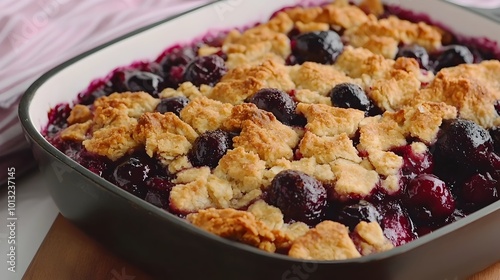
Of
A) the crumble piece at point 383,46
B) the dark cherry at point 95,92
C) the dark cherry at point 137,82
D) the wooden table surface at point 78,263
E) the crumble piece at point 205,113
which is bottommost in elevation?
the wooden table surface at point 78,263

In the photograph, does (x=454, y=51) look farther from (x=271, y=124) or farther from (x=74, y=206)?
(x=74, y=206)

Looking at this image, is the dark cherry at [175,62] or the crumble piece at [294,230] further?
the dark cherry at [175,62]

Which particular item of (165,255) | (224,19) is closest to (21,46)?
(224,19)

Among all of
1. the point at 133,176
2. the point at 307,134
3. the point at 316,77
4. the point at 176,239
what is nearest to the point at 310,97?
the point at 316,77

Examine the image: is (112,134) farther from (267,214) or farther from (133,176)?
(267,214)

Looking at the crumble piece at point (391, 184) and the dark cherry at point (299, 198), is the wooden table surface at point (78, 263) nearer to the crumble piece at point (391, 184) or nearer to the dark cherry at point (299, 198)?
the crumble piece at point (391, 184)

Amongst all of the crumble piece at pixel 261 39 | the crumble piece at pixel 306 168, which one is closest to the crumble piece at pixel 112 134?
A: the crumble piece at pixel 306 168

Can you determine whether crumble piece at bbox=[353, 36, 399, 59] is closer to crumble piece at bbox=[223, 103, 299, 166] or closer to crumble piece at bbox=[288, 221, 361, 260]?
crumble piece at bbox=[223, 103, 299, 166]
